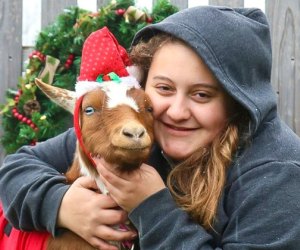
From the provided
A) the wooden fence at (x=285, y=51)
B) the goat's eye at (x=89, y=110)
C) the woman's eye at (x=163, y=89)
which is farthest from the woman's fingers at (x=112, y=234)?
the wooden fence at (x=285, y=51)

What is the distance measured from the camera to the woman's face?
235cm

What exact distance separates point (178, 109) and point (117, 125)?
1.23 feet

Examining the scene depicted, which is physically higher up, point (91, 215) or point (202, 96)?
point (202, 96)

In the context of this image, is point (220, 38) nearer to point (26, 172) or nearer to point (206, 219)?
point (206, 219)

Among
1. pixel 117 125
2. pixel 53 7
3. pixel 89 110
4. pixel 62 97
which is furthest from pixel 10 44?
pixel 117 125

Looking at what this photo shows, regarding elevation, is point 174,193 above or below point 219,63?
below

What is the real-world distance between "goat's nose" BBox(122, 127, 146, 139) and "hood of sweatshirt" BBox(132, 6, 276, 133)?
49cm

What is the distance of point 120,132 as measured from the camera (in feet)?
6.43

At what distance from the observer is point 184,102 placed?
7.73 ft

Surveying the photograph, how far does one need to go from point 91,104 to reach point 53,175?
18.6 inches

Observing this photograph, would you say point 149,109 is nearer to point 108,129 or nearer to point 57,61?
point 108,129

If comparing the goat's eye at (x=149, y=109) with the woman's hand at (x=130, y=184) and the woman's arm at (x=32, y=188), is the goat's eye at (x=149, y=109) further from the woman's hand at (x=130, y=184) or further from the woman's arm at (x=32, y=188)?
the woman's arm at (x=32, y=188)

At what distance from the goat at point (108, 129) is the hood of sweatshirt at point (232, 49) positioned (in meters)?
0.28

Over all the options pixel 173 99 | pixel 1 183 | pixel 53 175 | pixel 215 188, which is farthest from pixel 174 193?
pixel 1 183
